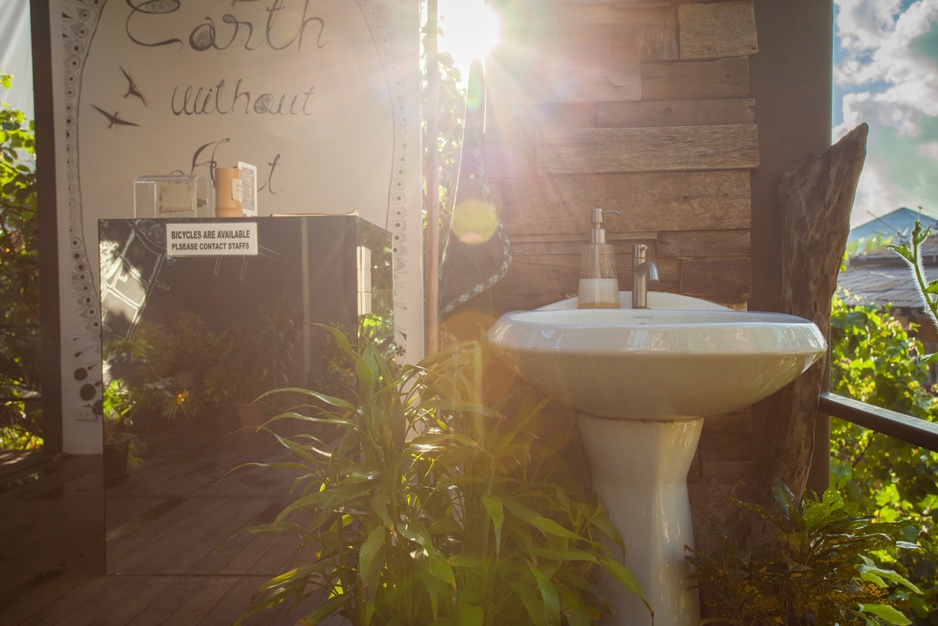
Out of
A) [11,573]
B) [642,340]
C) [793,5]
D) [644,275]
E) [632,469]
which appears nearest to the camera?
[642,340]

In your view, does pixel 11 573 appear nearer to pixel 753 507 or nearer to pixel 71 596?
pixel 71 596

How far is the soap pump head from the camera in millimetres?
1483

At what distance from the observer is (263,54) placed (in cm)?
282

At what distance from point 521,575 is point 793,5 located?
5.04 ft


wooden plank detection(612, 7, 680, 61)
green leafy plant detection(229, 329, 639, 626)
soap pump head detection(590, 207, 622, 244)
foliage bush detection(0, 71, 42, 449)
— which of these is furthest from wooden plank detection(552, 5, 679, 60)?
foliage bush detection(0, 71, 42, 449)

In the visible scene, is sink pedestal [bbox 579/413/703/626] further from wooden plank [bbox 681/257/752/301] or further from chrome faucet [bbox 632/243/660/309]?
wooden plank [bbox 681/257/752/301]

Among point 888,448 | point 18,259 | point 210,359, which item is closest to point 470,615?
point 210,359

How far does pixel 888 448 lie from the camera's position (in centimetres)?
215

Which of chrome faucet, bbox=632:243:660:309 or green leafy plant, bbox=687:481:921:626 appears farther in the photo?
chrome faucet, bbox=632:243:660:309

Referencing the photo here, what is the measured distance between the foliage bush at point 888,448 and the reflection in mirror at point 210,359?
163cm

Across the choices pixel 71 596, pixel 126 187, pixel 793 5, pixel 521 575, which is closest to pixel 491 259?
pixel 521 575

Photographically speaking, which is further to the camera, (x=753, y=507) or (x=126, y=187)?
(x=126, y=187)

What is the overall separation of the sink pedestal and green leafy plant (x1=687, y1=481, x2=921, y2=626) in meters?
0.05

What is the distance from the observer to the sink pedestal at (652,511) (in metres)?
1.15
